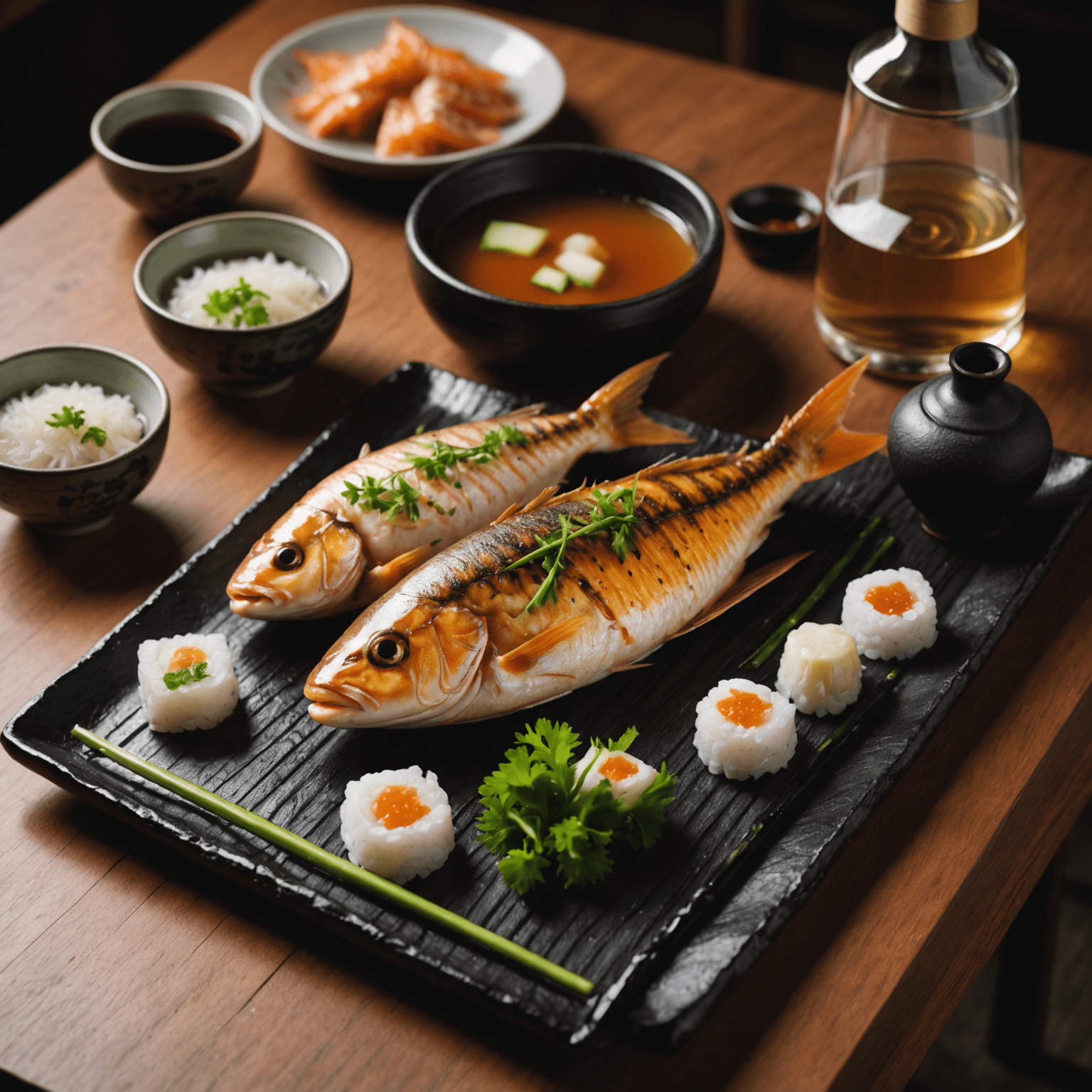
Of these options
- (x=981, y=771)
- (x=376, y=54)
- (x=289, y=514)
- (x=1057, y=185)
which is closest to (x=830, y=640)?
(x=981, y=771)

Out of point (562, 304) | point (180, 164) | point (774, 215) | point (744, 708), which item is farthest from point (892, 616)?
point (180, 164)

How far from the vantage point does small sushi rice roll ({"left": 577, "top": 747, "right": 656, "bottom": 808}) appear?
1.65 m

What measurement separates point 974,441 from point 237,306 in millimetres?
1334

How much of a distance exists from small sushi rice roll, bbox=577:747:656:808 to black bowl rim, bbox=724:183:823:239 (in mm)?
1431

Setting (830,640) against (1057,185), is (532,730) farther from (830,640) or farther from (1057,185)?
(1057,185)

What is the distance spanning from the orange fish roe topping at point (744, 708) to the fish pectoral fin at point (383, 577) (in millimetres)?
537

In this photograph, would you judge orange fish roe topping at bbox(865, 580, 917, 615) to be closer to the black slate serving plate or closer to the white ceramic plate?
the black slate serving plate

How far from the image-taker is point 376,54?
9.74 ft

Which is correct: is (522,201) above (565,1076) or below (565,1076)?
above

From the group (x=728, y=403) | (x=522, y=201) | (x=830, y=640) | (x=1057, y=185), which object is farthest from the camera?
(x=1057, y=185)

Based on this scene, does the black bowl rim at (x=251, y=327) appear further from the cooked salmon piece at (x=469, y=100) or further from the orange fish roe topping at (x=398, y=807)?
the orange fish roe topping at (x=398, y=807)

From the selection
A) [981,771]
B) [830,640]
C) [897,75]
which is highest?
[897,75]

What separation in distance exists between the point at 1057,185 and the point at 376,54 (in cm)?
162

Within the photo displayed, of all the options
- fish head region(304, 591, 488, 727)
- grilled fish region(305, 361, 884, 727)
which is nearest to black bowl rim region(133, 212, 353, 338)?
grilled fish region(305, 361, 884, 727)
